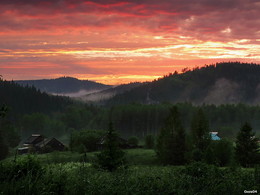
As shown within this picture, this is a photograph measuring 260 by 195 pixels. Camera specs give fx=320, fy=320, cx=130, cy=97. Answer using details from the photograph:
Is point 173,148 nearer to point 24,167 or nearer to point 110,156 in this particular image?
point 110,156

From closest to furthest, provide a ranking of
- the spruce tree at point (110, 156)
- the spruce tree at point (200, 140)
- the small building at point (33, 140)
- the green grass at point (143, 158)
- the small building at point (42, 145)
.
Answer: the spruce tree at point (110, 156) < the spruce tree at point (200, 140) < the green grass at point (143, 158) < the small building at point (42, 145) < the small building at point (33, 140)

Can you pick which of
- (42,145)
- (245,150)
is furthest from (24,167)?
(42,145)

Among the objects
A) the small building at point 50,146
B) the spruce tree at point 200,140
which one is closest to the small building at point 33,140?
the small building at point 50,146

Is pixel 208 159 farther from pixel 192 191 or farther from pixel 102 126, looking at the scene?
pixel 102 126

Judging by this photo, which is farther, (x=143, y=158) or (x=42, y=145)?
(x=42, y=145)

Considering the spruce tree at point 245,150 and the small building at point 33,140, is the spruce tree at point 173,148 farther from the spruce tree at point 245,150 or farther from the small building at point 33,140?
the small building at point 33,140

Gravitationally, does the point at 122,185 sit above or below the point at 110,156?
above

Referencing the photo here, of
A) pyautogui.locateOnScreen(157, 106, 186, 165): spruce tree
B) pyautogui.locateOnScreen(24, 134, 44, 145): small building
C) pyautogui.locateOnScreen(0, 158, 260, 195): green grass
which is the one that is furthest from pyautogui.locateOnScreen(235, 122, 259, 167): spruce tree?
pyautogui.locateOnScreen(24, 134, 44, 145): small building

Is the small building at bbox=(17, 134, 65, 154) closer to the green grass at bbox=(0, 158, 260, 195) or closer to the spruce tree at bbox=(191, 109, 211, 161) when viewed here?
the spruce tree at bbox=(191, 109, 211, 161)

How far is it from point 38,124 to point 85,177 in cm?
17366

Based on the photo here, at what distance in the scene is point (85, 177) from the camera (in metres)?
11.8

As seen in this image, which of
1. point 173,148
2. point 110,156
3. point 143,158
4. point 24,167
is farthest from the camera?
point 143,158

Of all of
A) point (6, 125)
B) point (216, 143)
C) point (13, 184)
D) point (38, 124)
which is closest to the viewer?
point (13, 184)

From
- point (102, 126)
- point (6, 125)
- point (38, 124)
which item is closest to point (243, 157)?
point (6, 125)
